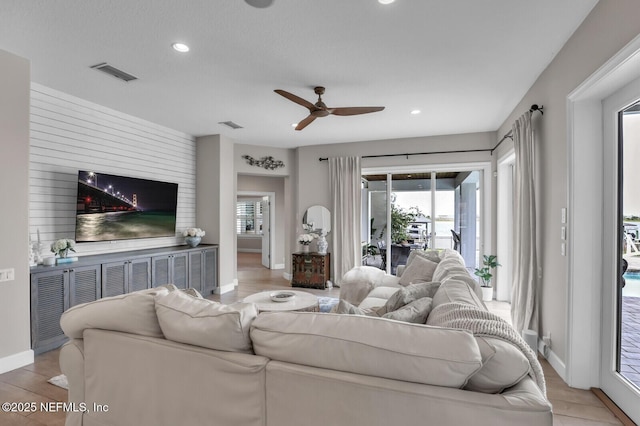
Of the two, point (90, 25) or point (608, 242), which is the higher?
point (90, 25)

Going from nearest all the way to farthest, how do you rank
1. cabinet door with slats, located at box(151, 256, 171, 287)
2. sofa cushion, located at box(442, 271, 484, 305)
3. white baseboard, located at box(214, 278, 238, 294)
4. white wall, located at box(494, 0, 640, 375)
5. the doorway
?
white wall, located at box(494, 0, 640, 375), sofa cushion, located at box(442, 271, 484, 305), cabinet door with slats, located at box(151, 256, 171, 287), white baseboard, located at box(214, 278, 238, 294), the doorway

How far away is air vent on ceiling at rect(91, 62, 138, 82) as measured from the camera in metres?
3.08

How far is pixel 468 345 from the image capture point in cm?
113

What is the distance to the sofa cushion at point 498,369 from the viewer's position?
114 cm

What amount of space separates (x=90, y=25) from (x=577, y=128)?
12.3 ft

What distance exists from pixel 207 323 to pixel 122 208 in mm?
3733

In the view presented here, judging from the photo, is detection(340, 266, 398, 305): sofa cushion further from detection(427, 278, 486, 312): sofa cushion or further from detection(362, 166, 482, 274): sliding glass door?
detection(427, 278, 486, 312): sofa cushion

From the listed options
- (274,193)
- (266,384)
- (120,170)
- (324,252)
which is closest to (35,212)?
(120,170)

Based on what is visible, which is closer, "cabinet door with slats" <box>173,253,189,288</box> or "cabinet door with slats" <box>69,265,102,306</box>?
"cabinet door with slats" <box>69,265,102,306</box>

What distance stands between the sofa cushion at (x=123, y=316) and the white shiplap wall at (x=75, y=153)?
262cm

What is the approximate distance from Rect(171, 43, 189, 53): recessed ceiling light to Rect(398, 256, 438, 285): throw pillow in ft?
10.8

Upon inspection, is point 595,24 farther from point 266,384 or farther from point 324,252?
point 324,252

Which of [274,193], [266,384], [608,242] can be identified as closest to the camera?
[266,384]

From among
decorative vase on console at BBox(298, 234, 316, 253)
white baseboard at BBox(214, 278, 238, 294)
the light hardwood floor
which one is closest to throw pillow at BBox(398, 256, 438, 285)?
the light hardwood floor
